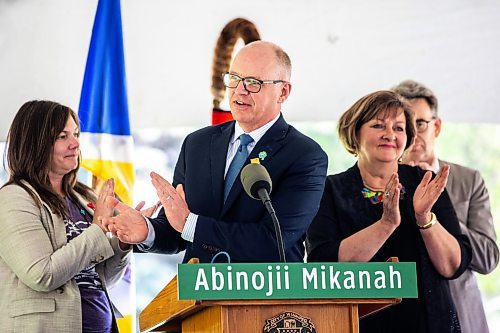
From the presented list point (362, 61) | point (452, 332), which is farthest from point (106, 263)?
point (362, 61)

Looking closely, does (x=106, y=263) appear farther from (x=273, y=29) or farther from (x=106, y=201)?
(x=273, y=29)

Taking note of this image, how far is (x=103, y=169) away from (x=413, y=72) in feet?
5.04

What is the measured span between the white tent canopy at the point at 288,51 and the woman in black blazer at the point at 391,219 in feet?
2.35

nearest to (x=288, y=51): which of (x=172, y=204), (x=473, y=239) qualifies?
(x=473, y=239)

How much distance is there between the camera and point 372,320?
3.16 metres

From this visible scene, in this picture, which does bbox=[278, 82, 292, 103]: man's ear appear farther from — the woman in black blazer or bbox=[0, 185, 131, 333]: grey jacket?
bbox=[0, 185, 131, 333]: grey jacket

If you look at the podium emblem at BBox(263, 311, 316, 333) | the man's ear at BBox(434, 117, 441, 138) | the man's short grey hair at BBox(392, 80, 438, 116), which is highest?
the man's short grey hair at BBox(392, 80, 438, 116)

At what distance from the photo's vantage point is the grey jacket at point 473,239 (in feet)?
12.2

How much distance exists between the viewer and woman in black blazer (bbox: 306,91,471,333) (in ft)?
10.2

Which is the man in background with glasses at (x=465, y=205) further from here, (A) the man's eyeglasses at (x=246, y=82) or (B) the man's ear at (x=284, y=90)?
(A) the man's eyeglasses at (x=246, y=82)

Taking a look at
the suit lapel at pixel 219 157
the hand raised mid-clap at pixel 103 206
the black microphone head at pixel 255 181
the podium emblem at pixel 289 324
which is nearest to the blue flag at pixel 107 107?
the hand raised mid-clap at pixel 103 206

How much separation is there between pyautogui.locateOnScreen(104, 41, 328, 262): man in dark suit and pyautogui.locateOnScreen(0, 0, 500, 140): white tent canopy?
96cm

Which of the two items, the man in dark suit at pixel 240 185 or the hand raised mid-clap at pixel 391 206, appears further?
the hand raised mid-clap at pixel 391 206

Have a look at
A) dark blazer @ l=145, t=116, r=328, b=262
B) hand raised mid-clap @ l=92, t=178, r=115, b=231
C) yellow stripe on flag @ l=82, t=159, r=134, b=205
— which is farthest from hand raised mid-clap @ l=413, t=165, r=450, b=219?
yellow stripe on flag @ l=82, t=159, r=134, b=205
